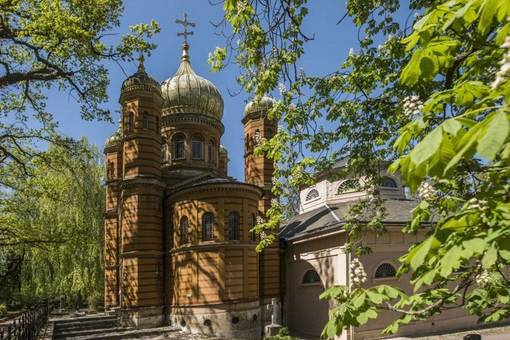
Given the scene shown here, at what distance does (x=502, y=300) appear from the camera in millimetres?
4168

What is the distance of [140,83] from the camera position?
25.8 m

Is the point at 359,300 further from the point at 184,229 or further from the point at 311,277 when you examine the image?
the point at 311,277

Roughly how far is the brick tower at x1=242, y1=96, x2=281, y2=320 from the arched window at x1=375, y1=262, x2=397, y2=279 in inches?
280

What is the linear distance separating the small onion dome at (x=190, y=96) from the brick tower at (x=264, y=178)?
3.01 meters

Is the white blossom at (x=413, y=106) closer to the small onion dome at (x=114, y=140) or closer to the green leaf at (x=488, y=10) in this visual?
the green leaf at (x=488, y=10)

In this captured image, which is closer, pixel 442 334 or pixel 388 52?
pixel 388 52

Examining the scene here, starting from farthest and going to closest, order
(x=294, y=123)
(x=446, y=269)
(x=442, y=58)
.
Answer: (x=294, y=123) < (x=442, y=58) < (x=446, y=269)

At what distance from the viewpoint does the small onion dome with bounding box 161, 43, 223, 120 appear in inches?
1185

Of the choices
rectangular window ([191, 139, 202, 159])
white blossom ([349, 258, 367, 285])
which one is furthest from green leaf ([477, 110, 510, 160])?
rectangular window ([191, 139, 202, 159])

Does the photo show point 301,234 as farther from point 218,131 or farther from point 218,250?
point 218,131

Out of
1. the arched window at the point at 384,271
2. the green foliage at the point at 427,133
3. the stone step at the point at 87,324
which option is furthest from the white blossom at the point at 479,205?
the stone step at the point at 87,324

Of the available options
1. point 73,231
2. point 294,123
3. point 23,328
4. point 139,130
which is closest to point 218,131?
point 139,130

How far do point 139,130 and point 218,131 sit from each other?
24.0 feet

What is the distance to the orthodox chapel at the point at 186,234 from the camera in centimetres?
2247
